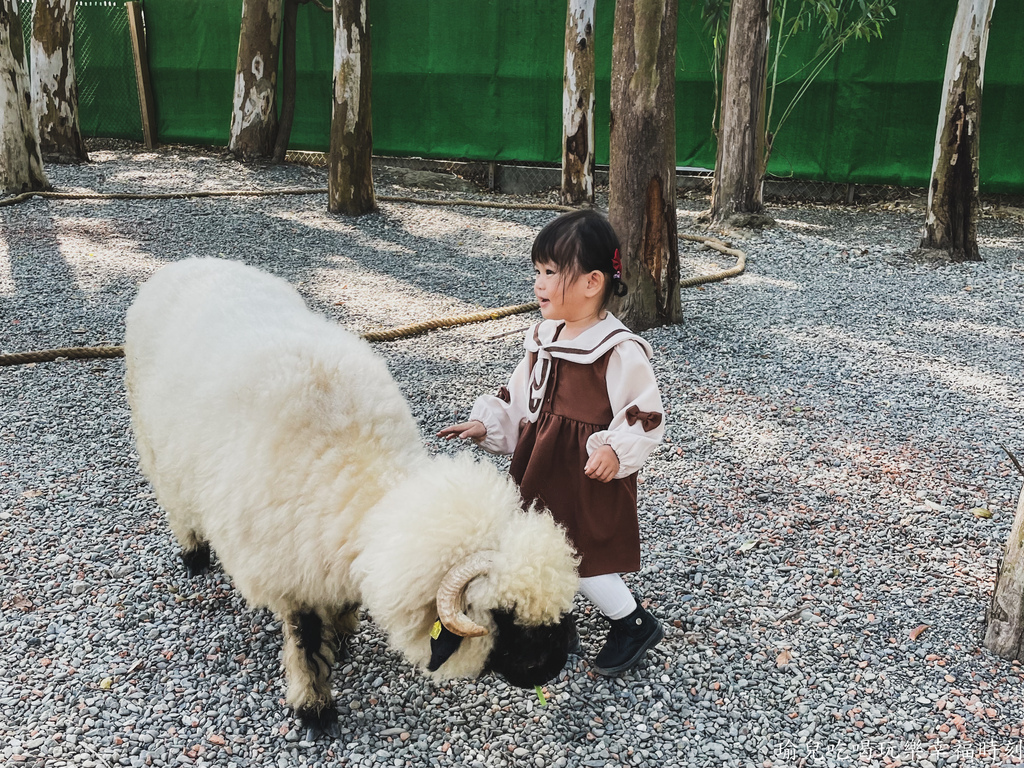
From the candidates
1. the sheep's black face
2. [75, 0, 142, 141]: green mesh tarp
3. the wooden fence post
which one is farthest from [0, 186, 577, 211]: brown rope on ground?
the sheep's black face

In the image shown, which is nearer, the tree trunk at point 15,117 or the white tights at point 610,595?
the white tights at point 610,595

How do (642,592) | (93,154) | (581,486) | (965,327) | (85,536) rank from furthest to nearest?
(93,154), (965,327), (85,536), (642,592), (581,486)

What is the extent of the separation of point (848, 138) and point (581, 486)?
31.6 ft

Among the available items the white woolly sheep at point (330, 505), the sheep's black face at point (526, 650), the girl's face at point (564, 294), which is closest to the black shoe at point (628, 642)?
the white woolly sheep at point (330, 505)

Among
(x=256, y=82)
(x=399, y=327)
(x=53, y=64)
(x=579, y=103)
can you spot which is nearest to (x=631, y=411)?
(x=399, y=327)

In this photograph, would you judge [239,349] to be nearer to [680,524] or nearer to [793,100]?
[680,524]

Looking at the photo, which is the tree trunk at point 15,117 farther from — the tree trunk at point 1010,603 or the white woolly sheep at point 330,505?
the tree trunk at point 1010,603

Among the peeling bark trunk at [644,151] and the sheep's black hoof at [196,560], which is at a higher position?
the peeling bark trunk at [644,151]

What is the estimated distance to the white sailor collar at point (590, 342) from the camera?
2.43 m

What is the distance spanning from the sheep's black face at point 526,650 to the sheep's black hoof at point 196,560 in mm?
1532

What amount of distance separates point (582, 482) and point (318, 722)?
106 centimetres

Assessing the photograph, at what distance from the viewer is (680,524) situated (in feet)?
11.5

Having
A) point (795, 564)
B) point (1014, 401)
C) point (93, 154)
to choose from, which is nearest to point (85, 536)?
point (795, 564)

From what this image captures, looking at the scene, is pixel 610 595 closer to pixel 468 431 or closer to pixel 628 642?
pixel 628 642
